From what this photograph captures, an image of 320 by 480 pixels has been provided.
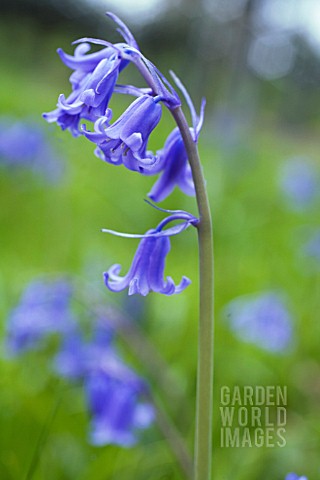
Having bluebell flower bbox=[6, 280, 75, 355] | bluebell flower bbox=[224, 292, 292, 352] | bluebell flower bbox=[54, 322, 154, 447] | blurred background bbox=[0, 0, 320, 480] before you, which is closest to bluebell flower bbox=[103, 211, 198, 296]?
blurred background bbox=[0, 0, 320, 480]

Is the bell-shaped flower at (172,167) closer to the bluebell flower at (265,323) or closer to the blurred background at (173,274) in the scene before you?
the blurred background at (173,274)

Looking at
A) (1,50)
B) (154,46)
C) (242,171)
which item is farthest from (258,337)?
(154,46)

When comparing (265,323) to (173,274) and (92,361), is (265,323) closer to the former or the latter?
(92,361)

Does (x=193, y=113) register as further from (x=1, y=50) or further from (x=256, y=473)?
(x=1, y=50)

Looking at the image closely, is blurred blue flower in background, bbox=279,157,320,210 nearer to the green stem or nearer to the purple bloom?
the purple bloom

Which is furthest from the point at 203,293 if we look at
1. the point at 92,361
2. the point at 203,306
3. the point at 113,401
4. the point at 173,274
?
the point at 173,274

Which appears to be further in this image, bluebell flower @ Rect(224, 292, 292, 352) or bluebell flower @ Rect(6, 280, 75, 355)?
bluebell flower @ Rect(224, 292, 292, 352)
